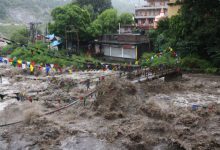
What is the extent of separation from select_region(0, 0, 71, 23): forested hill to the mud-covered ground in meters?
78.8

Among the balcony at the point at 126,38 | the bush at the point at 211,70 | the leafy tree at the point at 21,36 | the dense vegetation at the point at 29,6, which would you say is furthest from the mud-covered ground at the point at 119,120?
the dense vegetation at the point at 29,6

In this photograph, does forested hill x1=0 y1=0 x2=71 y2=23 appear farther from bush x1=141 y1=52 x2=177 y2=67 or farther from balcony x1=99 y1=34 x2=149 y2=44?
bush x1=141 y1=52 x2=177 y2=67

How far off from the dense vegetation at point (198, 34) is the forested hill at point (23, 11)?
72359 mm

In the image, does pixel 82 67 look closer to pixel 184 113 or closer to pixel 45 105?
pixel 45 105

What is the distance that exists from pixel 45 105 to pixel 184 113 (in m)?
9.07

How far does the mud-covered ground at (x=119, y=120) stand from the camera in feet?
47.1

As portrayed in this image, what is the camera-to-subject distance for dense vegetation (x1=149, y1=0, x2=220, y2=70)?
93.5 ft

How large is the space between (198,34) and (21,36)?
36424 millimetres

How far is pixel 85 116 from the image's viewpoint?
17844 mm

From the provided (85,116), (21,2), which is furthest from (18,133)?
(21,2)

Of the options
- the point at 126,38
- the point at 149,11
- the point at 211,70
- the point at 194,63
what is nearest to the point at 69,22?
the point at 126,38

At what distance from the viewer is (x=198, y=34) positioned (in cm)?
2878

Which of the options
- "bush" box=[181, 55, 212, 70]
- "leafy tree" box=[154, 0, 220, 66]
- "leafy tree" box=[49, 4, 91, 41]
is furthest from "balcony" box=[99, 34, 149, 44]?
"bush" box=[181, 55, 212, 70]

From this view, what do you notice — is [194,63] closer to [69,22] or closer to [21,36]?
[69,22]
